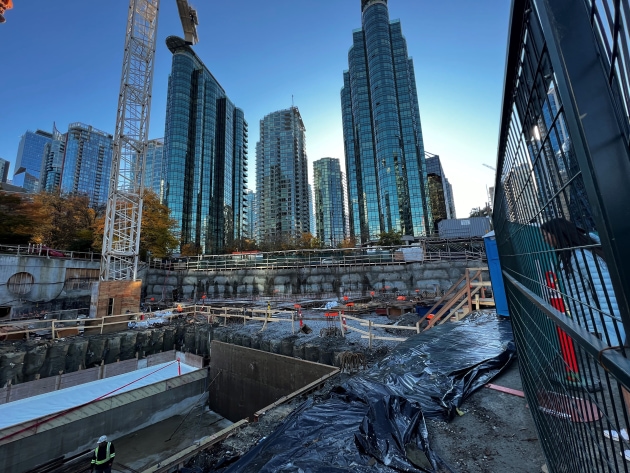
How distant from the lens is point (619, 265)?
3.05 feet

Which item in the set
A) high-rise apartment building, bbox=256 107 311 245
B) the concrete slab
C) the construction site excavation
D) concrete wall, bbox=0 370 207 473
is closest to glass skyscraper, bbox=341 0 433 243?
high-rise apartment building, bbox=256 107 311 245

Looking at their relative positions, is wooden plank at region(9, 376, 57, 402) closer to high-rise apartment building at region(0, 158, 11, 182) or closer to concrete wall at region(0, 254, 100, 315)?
concrete wall at region(0, 254, 100, 315)

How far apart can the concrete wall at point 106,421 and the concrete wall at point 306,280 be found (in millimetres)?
18223

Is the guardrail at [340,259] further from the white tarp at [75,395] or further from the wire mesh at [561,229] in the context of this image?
the wire mesh at [561,229]

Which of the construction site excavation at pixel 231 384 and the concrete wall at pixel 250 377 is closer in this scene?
the construction site excavation at pixel 231 384

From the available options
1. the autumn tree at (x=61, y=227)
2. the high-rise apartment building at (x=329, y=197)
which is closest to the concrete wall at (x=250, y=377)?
the autumn tree at (x=61, y=227)

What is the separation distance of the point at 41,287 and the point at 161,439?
856 inches

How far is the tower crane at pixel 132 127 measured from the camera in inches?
885

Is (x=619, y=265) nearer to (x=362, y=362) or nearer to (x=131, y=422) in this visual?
(x=362, y=362)

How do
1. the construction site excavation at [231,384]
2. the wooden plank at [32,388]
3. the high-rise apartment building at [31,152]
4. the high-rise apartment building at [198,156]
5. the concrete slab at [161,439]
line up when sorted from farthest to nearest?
the high-rise apartment building at [31,152]
the high-rise apartment building at [198,156]
the wooden plank at [32,388]
the concrete slab at [161,439]
the construction site excavation at [231,384]

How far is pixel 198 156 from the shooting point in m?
82.2

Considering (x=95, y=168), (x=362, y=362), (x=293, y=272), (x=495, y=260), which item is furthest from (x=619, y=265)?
(x=95, y=168)

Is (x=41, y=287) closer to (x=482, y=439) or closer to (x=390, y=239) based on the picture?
(x=482, y=439)

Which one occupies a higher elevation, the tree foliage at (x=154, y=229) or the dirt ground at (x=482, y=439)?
the tree foliage at (x=154, y=229)
